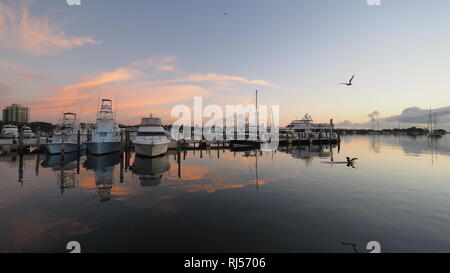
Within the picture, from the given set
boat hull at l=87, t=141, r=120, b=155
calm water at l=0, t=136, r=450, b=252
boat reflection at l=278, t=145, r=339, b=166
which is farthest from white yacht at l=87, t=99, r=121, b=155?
boat reflection at l=278, t=145, r=339, b=166

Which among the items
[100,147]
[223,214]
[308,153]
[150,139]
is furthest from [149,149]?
[308,153]

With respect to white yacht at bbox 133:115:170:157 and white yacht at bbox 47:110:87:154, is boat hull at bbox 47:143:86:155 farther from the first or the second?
white yacht at bbox 133:115:170:157

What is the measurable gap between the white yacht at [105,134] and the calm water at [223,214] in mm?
13019

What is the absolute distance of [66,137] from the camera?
35.1 m

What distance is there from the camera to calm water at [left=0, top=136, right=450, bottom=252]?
746 cm

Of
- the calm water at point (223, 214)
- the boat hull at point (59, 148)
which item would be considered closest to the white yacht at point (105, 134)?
the boat hull at point (59, 148)

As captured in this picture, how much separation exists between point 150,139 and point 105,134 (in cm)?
897

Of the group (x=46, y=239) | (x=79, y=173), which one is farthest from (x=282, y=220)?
(x=79, y=173)

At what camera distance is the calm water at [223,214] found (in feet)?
24.5

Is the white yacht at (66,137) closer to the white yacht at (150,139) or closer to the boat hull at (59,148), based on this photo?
the boat hull at (59,148)

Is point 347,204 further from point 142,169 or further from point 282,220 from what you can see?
point 142,169

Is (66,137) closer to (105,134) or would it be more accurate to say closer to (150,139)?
(105,134)

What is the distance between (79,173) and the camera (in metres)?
20.1

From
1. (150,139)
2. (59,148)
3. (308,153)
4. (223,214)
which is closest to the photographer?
(223,214)
